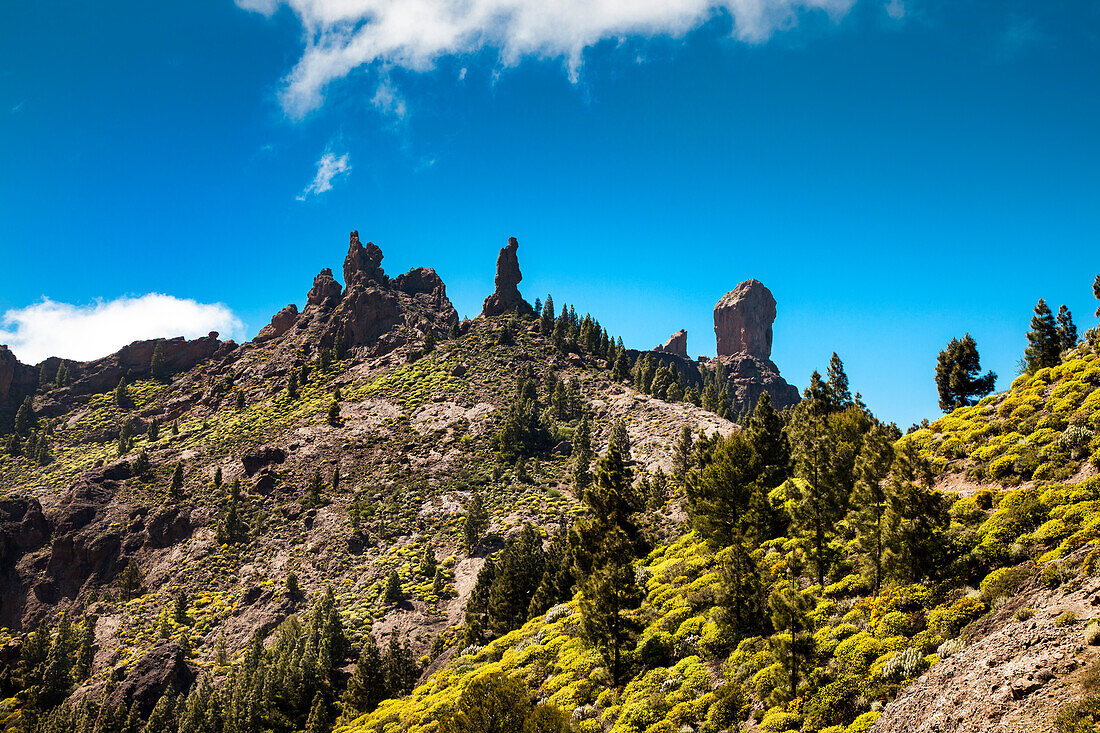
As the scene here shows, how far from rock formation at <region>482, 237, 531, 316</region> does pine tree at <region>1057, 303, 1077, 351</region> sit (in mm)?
123165

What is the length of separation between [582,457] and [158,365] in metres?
147

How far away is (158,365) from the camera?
17850 cm

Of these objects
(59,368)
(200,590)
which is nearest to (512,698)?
(200,590)

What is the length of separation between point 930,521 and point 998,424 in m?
16.5

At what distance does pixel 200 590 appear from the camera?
299 ft

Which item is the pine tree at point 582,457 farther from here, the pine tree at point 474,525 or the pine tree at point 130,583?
the pine tree at point 130,583

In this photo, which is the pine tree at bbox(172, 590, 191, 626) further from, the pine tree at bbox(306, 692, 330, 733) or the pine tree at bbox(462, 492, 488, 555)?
the pine tree at bbox(306, 692, 330, 733)

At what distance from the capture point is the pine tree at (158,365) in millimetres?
177625

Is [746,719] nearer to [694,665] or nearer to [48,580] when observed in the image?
[694,665]

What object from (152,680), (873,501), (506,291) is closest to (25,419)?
(506,291)

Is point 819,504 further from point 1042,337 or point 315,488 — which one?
point 315,488

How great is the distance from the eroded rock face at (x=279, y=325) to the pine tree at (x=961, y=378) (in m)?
168

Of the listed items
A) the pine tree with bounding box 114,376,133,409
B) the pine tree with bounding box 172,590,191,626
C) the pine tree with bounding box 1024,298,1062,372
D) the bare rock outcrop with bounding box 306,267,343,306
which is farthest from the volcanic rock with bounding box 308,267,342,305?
the pine tree with bounding box 1024,298,1062,372

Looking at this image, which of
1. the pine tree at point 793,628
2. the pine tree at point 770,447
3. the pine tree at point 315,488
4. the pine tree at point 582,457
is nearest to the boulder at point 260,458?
the pine tree at point 315,488
